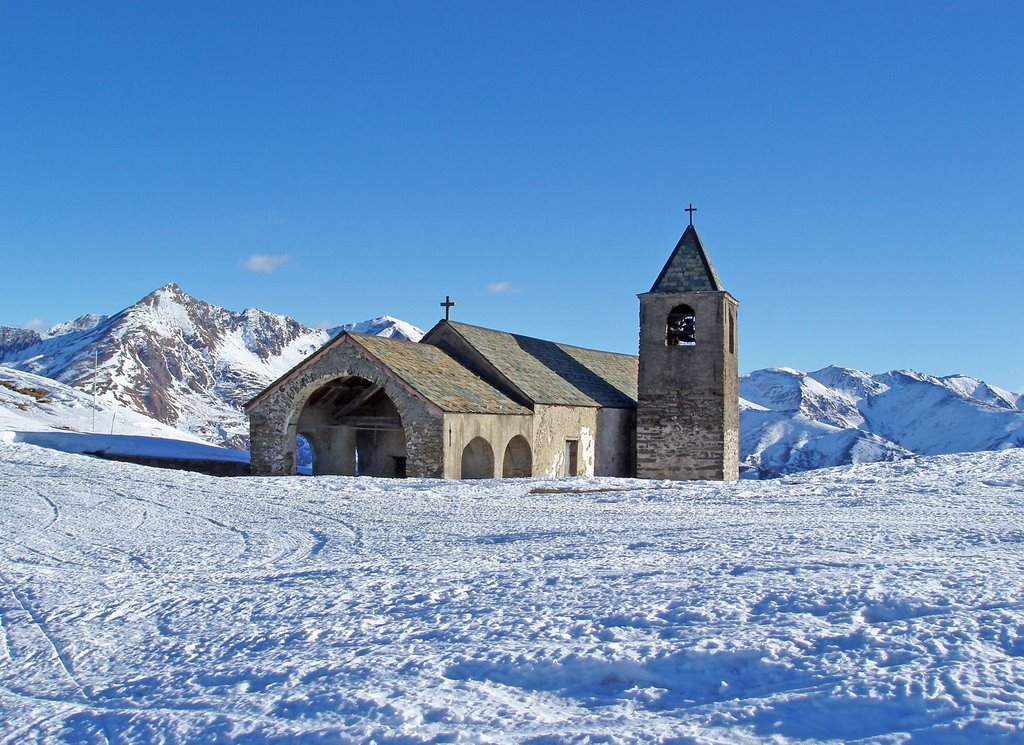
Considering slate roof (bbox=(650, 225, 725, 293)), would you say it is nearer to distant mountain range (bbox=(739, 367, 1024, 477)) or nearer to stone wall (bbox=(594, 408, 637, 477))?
stone wall (bbox=(594, 408, 637, 477))

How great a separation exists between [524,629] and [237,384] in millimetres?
126420

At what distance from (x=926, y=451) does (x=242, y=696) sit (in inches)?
6124

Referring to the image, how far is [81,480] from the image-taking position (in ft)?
53.0

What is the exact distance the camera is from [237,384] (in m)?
127

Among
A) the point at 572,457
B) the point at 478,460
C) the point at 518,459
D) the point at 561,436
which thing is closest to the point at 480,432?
the point at 478,460

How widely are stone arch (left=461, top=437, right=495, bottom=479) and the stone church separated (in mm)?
37

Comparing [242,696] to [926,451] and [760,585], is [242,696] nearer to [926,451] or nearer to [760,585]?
[760,585]

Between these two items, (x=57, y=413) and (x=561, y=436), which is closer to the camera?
(x=561, y=436)

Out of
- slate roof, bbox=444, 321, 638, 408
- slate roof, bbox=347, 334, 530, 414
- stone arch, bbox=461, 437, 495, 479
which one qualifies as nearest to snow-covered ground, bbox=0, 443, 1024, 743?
slate roof, bbox=347, 334, 530, 414

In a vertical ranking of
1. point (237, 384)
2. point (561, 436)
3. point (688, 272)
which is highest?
point (237, 384)

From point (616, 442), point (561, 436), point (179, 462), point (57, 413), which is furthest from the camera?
point (57, 413)

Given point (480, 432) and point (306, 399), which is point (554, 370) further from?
point (306, 399)

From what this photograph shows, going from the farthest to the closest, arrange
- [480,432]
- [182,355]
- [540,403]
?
1. [182,355]
2. [540,403]
3. [480,432]

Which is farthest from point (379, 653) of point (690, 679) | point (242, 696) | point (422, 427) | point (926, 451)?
point (926, 451)
